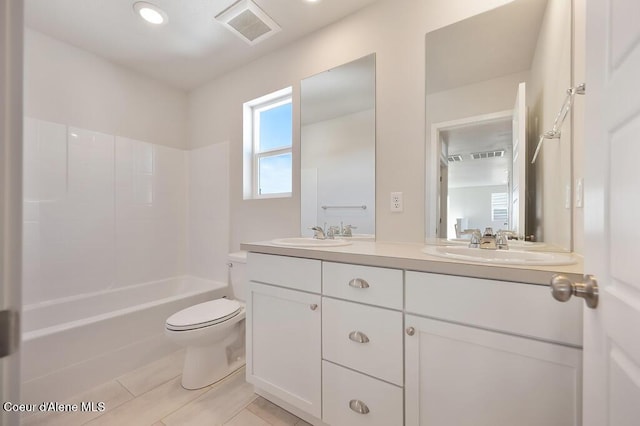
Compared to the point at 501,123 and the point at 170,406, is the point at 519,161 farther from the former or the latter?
the point at 170,406

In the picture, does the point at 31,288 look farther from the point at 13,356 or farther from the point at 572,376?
the point at 572,376

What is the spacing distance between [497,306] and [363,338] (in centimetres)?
50

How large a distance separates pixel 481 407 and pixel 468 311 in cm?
31

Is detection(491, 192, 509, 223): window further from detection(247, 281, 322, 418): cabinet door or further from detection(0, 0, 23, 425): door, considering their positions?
detection(0, 0, 23, 425): door

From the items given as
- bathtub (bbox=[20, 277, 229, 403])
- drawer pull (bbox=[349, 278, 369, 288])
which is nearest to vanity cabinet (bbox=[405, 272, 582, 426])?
drawer pull (bbox=[349, 278, 369, 288])

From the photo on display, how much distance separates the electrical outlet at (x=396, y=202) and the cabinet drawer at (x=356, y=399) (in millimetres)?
916

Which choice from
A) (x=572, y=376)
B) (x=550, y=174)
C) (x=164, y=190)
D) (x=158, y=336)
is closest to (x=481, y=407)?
(x=572, y=376)

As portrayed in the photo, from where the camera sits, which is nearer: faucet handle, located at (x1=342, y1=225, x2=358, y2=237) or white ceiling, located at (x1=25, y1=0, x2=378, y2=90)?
white ceiling, located at (x1=25, y1=0, x2=378, y2=90)

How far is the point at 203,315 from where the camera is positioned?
164 centimetres

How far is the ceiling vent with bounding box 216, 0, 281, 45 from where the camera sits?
165 cm

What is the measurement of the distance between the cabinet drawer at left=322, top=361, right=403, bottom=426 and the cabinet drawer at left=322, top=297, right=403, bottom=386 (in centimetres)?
4

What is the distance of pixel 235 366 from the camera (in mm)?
1799

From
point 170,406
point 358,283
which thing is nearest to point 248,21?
point 358,283

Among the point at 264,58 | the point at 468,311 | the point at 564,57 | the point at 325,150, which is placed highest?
the point at 264,58
